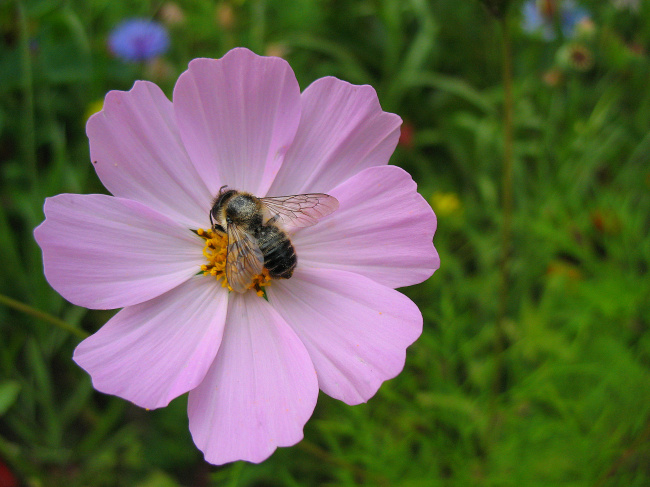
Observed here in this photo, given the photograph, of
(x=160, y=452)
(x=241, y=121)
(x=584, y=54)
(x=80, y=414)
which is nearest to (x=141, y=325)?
(x=241, y=121)

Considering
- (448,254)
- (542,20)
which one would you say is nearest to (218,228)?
(448,254)

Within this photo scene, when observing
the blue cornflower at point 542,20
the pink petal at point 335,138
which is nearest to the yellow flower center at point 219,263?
the pink petal at point 335,138

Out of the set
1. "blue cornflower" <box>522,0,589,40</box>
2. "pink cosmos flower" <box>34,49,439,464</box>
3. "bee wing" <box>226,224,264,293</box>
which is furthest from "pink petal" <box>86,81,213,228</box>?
"blue cornflower" <box>522,0,589,40</box>

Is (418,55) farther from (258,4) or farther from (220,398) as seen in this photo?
(220,398)

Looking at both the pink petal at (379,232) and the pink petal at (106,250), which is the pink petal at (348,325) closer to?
the pink petal at (379,232)

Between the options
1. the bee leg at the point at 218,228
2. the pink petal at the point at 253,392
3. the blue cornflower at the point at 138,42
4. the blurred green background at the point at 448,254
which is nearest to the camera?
the pink petal at the point at 253,392
